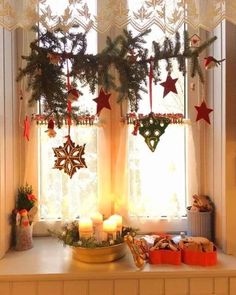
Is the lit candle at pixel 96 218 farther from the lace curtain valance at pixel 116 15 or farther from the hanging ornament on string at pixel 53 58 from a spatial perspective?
the lace curtain valance at pixel 116 15

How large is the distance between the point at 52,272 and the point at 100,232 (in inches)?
10.8

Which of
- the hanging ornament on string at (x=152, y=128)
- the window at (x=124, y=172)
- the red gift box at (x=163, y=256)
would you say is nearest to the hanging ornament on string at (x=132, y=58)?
the hanging ornament on string at (x=152, y=128)

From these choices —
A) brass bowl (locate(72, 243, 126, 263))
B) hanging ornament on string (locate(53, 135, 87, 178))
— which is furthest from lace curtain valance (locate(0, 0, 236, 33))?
brass bowl (locate(72, 243, 126, 263))

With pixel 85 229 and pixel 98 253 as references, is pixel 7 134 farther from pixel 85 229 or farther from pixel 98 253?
pixel 98 253

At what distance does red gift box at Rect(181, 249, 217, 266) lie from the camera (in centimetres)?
138

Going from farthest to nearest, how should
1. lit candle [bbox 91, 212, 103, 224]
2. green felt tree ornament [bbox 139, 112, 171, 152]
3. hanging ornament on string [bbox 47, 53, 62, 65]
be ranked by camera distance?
lit candle [bbox 91, 212, 103, 224], green felt tree ornament [bbox 139, 112, 171, 152], hanging ornament on string [bbox 47, 53, 62, 65]

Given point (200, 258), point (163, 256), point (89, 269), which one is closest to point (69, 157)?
point (89, 269)

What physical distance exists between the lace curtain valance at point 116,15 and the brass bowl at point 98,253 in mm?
925

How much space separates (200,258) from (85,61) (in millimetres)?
976

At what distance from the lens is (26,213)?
1550mm

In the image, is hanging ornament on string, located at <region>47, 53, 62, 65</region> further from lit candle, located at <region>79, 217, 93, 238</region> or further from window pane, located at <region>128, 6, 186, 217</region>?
lit candle, located at <region>79, 217, 93, 238</region>

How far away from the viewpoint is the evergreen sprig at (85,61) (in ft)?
4.12

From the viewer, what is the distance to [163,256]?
1414 mm

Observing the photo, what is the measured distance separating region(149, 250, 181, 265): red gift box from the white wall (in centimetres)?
69
